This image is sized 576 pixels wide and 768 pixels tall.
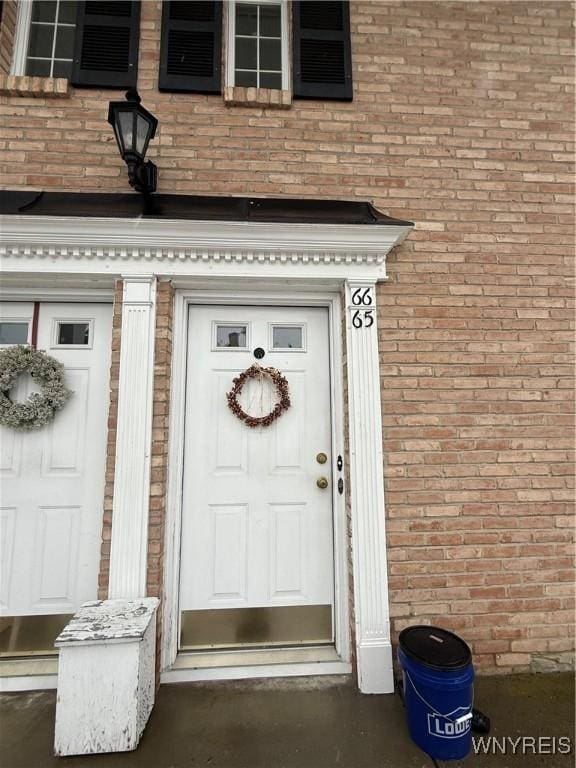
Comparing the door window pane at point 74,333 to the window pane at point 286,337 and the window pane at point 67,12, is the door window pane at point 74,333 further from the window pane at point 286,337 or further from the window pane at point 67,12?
the window pane at point 67,12

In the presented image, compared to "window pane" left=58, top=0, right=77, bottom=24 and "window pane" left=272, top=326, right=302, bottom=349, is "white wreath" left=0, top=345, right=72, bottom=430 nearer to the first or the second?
"window pane" left=272, top=326, right=302, bottom=349

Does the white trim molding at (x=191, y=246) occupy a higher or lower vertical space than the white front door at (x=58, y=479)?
higher

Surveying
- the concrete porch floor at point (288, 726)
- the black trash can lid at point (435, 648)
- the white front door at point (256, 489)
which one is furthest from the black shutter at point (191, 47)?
the concrete porch floor at point (288, 726)

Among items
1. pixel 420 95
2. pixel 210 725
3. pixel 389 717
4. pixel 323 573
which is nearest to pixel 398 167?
pixel 420 95

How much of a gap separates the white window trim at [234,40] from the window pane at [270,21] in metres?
0.03

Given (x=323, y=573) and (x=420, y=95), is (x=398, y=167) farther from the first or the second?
(x=323, y=573)

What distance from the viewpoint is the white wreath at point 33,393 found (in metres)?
2.29

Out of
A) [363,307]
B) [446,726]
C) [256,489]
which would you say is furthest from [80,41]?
[446,726]

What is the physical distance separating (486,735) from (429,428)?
148cm

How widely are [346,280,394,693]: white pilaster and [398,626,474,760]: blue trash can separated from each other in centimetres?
30

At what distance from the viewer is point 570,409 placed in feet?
8.02

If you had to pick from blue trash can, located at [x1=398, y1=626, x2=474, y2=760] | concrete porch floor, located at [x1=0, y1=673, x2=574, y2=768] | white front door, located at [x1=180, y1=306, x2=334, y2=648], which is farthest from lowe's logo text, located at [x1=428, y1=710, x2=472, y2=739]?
white front door, located at [x1=180, y1=306, x2=334, y2=648]

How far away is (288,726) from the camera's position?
6.24 feet

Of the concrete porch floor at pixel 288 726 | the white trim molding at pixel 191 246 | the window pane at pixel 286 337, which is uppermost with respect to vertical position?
the white trim molding at pixel 191 246
